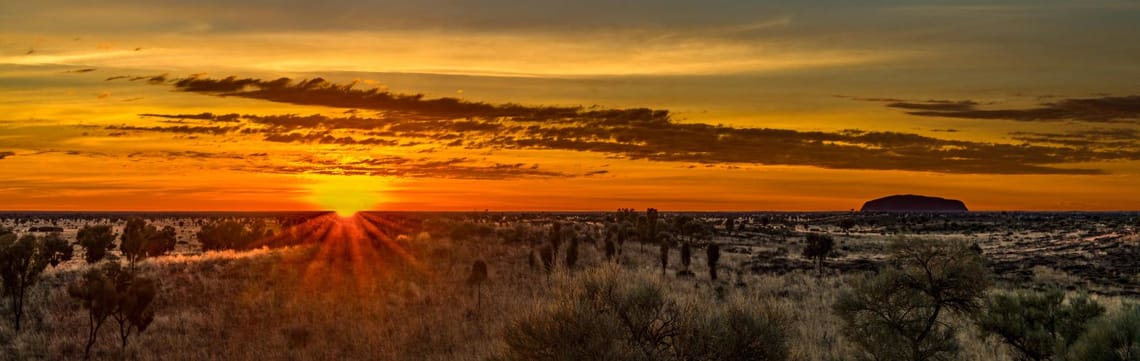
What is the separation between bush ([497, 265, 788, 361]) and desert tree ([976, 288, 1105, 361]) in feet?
22.2

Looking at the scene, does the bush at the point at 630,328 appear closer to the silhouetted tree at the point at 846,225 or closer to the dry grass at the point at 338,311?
the dry grass at the point at 338,311

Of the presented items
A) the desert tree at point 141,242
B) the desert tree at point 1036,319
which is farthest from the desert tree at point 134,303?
the desert tree at point 141,242

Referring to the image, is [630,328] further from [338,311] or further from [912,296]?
[338,311]

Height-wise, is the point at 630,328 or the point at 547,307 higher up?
the point at 547,307

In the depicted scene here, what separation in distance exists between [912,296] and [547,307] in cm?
807

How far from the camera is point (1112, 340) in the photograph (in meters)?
11.6

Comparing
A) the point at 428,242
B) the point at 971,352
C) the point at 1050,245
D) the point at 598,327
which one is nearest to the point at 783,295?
the point at 971,352

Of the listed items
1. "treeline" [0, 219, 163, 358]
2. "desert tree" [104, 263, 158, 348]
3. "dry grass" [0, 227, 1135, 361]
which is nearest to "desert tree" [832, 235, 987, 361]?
"dry grass" [0, 227, 1135, 361]

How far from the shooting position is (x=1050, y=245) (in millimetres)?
58344

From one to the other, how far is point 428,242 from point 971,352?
35728 millimetres

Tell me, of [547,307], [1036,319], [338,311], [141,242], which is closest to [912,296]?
[1036,319]

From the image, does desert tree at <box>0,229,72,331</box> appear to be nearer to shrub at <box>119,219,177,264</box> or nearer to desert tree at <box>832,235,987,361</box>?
shrub at <box>119,219,177,264</box>

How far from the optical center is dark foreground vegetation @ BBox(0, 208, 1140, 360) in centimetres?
1081

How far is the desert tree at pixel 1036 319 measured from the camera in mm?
15289
